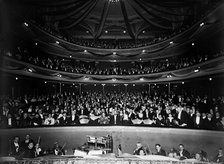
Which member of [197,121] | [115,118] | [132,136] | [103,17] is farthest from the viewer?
[115,118]

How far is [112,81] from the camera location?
6566 millimetres

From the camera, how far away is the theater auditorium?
540cm

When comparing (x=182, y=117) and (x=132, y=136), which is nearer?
(x=132, y=136)

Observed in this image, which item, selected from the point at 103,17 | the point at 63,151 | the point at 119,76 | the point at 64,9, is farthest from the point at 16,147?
the point at 103,17

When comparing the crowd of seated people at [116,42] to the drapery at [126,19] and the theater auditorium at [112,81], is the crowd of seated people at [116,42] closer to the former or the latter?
the theater auditorium at [112,81]

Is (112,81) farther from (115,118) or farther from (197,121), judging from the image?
(197,121)

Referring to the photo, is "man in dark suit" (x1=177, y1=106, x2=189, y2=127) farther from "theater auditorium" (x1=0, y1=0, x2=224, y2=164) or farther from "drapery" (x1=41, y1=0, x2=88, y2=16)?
"drapery" (x1=41, y1=0, x2=88, y2=16)

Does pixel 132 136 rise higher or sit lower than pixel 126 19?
lower

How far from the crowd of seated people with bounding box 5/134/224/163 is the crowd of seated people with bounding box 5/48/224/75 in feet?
6.78

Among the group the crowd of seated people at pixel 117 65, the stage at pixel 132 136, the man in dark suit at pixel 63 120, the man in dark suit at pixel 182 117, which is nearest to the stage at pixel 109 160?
the stage at pixel 132 136

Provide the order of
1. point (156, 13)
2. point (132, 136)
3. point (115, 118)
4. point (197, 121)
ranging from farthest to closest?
point (115, 118) → point (132, 136) → point (156, 13) → point (197, 121)

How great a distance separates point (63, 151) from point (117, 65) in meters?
2.86

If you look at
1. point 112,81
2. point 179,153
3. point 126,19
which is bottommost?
point 179,153

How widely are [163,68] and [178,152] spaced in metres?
2.43
